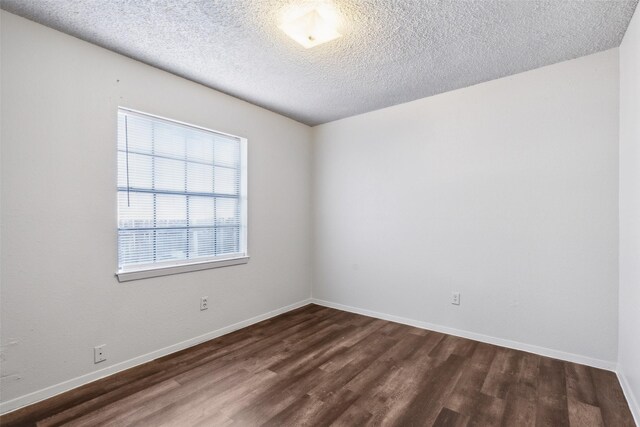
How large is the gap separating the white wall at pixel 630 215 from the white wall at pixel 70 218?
11.1 ft

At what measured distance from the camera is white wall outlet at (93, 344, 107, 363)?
2.28 metres

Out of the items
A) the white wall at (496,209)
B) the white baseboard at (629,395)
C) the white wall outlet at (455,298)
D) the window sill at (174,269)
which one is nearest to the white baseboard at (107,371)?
the window sill at (174,269)

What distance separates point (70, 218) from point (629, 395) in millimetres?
4112

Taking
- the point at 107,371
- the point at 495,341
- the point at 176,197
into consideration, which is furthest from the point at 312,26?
the point at 495,341

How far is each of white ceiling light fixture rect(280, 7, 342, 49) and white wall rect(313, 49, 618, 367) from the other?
5.79 ft

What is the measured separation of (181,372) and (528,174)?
138 inches

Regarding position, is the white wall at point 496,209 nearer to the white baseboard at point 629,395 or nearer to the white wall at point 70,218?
the white baseboard at point 629,395

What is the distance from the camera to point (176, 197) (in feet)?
9.43

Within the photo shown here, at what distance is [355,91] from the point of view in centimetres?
320

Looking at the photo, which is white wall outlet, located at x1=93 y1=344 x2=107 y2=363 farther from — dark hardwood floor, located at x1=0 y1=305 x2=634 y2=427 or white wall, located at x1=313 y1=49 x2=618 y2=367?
white wall, located at x1=313 y1=49 x2=618 y2=367

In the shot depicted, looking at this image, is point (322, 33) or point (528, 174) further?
point (528, 174)

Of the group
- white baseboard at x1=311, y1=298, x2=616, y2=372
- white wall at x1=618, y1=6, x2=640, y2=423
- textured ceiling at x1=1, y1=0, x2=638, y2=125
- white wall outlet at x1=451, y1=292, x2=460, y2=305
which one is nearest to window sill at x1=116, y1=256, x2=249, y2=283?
white baseboard at x1=311, y1=298, x2=616, y2=372

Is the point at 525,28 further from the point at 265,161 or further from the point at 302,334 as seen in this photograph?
the point at 302,334

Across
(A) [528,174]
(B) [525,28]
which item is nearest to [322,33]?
(B) [525,28]
